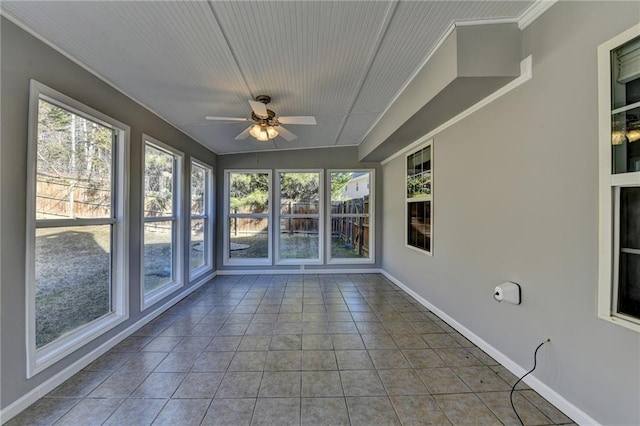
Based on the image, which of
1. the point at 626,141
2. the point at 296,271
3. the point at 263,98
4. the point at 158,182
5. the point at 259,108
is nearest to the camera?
the point at 626,141

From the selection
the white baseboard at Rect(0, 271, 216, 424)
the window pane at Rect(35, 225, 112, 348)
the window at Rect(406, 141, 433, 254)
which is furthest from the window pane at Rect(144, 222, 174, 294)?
the window at Rect(406, 141, 433, 254)

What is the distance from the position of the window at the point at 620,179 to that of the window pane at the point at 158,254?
A: 4148mm

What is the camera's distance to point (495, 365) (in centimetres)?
236

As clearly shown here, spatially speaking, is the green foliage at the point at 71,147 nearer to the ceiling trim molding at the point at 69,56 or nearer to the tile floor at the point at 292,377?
the ceiling trim molding at the point at 69,56

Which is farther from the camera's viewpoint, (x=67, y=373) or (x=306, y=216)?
(x=306, y=216)

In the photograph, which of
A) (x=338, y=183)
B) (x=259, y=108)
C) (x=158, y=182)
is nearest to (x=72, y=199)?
(x=158, y=182)

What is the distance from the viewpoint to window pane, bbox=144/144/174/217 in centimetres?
336

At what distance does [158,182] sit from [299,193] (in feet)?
9.24

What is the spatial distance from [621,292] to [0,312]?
12.2ft

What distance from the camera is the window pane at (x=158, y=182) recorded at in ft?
11.0

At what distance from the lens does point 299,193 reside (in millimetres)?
5852

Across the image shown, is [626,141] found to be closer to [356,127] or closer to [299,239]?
[356,127]

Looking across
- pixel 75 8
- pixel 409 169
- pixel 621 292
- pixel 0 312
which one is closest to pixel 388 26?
pixel 75 8

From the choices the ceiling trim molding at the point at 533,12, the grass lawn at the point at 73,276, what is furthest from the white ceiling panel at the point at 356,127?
the grass lawn at the point at 73,276
